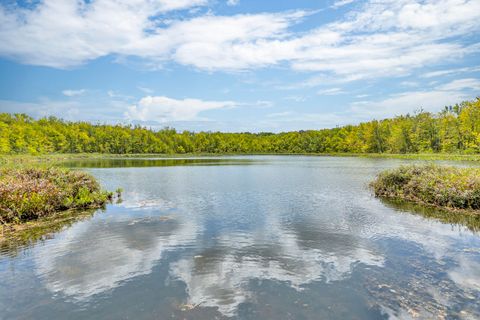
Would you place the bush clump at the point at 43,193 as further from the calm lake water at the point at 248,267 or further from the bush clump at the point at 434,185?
the bush clump at the point at 434,185

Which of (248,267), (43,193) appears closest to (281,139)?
(43,193)

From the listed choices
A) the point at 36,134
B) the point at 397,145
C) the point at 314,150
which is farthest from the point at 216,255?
the point at 314,150

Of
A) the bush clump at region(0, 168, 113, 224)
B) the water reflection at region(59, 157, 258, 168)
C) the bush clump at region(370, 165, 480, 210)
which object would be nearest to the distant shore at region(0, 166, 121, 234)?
the bush clump at region(0, 168, 113, 224)

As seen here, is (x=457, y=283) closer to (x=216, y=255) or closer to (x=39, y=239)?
(x=216, y=255)

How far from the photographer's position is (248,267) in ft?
35.5

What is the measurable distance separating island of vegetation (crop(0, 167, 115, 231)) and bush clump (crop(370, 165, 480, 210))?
21.2 metres

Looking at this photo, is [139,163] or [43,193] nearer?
[43,193]

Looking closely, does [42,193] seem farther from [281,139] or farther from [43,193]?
[281,139]

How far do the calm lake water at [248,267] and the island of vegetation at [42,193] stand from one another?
255cm

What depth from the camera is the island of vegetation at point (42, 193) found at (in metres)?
16.1

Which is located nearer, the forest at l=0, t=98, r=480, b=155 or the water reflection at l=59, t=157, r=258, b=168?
the water reflection at l=59, t=157, r=258, b=168

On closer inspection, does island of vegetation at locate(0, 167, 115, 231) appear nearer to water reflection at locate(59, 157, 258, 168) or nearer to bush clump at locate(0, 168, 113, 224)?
bush clump at locate(0, 168, 113, 224)

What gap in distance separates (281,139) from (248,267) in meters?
178

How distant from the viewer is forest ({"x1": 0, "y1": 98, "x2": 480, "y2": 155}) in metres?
87.8
